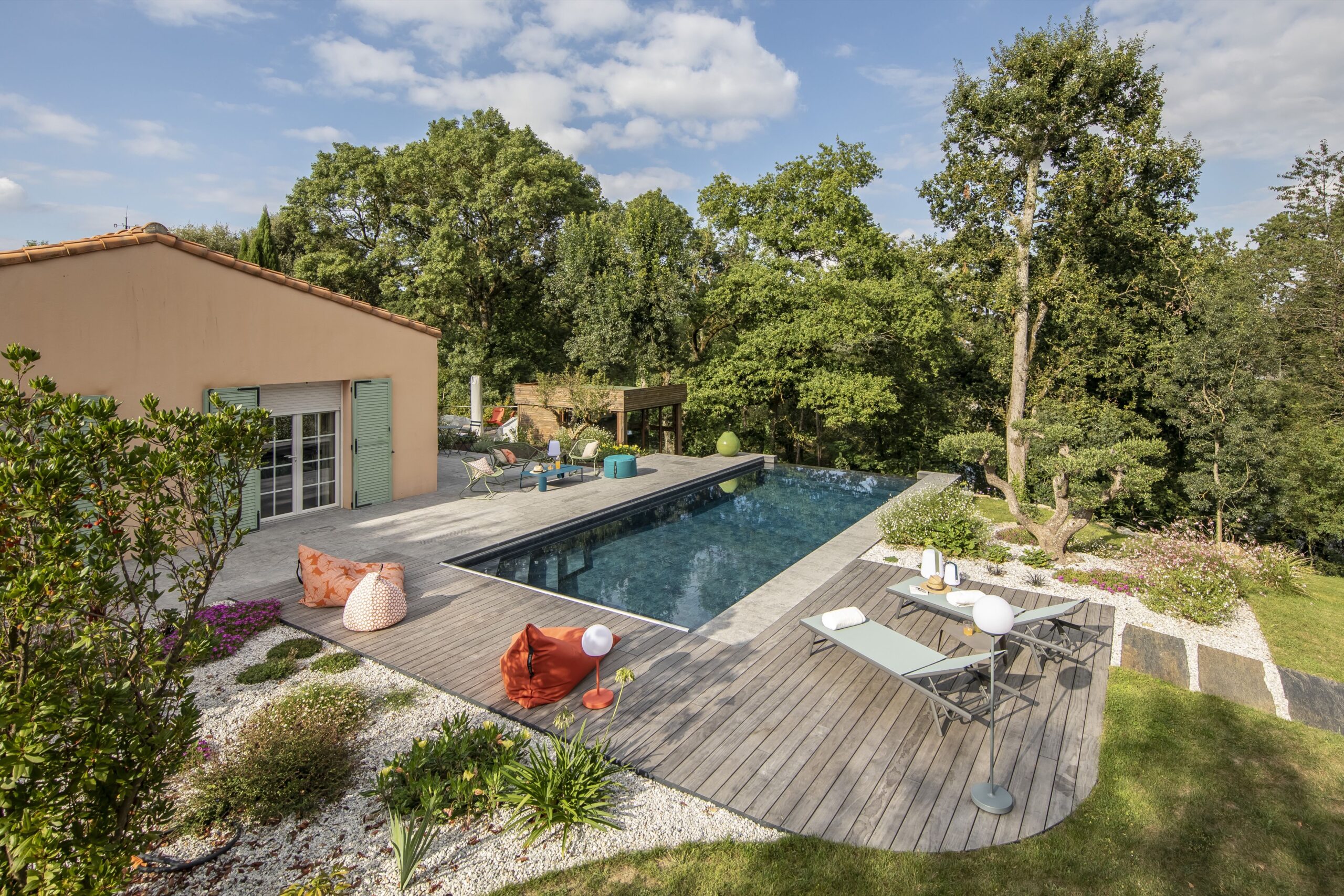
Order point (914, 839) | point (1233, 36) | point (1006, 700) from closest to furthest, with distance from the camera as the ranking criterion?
point (914, 839), point (1006, 700), point (1233, 36)

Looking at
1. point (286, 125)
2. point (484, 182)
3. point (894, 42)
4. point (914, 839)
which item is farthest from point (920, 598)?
point (286, 125)

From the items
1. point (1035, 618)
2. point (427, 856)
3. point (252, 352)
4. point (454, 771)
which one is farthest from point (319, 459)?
point (1035, 618)

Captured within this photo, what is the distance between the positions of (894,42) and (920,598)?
56.5 feet

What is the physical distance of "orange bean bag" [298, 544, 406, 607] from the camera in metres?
7.23

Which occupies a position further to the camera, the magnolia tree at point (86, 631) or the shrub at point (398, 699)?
the shrub at point (398, 699)

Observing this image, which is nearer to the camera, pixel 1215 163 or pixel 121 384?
pixel 121 384

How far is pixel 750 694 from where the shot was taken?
5.69 m

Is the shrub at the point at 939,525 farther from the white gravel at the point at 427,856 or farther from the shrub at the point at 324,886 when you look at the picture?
the shrub at the point at 324,886

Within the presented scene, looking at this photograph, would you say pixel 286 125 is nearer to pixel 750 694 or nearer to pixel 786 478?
pixel 786 478

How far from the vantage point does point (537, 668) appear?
5395mm

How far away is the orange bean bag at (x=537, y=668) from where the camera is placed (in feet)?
17.7

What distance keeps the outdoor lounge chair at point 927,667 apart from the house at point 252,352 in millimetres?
8901

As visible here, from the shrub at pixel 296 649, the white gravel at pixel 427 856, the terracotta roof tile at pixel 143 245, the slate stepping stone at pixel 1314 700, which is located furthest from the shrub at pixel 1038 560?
the terracotta roof tile at pixel 143 245

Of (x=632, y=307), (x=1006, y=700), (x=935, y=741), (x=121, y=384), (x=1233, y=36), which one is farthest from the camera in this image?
(x=632, y=307)
